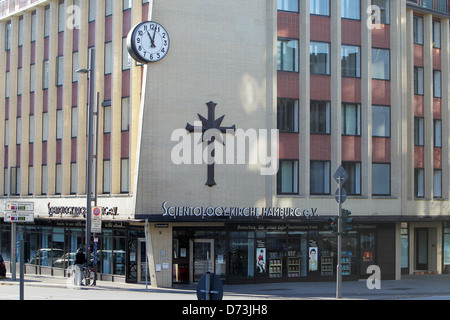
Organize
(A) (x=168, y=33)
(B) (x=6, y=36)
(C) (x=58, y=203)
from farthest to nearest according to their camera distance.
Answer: (B) (x=6, y=36), (C) (x=58, y=203), (A) (x=168, y=33)

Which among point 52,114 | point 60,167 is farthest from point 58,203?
point 52,114

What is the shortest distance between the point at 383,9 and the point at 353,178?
9406 millimetres

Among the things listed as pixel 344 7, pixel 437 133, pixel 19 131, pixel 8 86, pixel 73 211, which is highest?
pixel 344 7

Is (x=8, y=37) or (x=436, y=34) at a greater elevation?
(x=8, y=37)

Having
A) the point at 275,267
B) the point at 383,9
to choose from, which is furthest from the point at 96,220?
the point at 383,9

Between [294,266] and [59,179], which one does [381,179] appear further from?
[59,179]

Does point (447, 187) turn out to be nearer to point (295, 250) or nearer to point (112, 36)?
point (295, 250)

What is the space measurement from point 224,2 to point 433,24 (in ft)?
48.3

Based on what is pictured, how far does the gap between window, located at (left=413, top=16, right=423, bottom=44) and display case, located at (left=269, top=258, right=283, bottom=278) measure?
15515mm

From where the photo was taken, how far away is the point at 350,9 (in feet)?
133

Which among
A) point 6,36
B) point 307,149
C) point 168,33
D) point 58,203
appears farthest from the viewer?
point 6,36

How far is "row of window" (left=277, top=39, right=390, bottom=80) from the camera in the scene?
128 ft

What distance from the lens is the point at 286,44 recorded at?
128ft

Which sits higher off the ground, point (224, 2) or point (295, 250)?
point (224, 2)
